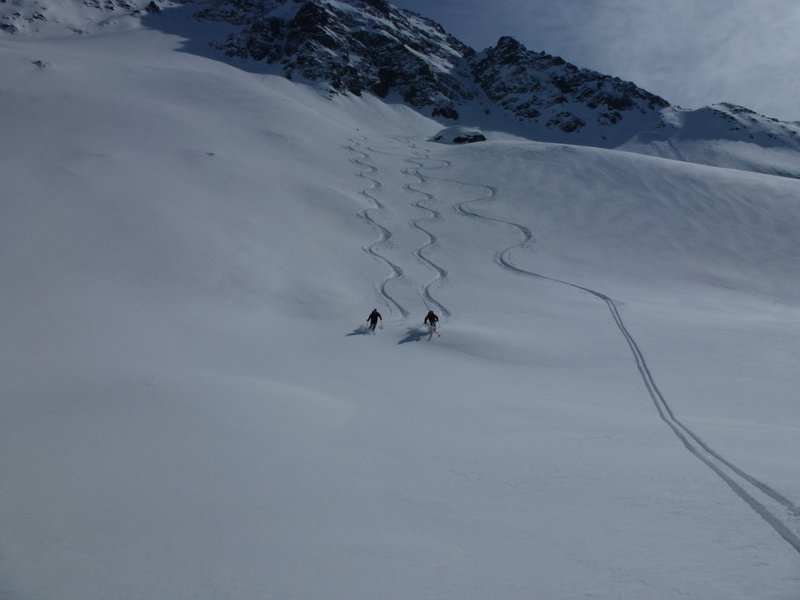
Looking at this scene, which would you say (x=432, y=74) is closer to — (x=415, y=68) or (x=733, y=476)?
(x=415, y=68)

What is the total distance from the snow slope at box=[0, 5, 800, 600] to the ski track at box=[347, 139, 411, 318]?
Result: 0.33m

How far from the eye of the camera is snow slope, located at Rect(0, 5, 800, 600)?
441 cm

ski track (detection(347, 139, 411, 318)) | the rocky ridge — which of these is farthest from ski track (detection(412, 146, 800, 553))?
the rocky ridge

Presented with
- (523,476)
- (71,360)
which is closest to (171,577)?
(523,476)

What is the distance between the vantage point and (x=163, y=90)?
5316 centimetres

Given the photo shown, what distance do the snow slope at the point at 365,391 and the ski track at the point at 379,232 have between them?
33cm

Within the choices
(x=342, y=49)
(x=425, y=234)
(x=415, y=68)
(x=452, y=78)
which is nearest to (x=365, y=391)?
(x=425, y=234)

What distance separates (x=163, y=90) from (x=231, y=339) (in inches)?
1989

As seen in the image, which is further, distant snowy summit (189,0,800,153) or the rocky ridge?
distant snowy summit (189,0,800,153)

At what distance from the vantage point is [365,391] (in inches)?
404

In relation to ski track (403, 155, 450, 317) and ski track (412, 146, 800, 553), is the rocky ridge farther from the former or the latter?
ski track (412, 146, 800, 553)

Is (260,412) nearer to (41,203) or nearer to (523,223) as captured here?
(41,203)

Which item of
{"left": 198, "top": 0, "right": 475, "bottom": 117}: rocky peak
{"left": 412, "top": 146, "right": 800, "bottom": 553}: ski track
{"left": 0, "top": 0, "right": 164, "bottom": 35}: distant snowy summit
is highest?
{"left": 198, "top": 0, "right": 475, "bottom": 117}: rocky peak

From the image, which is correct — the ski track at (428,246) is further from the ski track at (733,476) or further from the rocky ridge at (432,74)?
the rocky ridge at (432,74)
